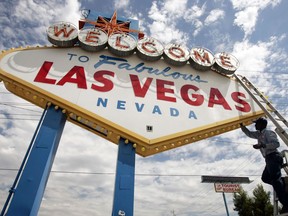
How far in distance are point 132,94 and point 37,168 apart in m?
3.09

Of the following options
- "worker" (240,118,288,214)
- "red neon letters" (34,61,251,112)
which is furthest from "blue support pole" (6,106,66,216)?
"worker" (240,118,288,214)

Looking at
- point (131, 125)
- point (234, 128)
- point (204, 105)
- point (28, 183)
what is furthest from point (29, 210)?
point (234, 128)

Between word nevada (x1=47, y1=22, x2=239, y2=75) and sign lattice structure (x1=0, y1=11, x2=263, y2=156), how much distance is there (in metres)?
0.03

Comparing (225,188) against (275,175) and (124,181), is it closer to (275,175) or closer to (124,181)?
(275,175)

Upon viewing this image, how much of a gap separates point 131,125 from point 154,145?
30.7 inches

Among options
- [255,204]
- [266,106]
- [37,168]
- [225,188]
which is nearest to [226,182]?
[225,188]

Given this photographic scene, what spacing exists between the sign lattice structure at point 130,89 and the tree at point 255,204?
25.8m

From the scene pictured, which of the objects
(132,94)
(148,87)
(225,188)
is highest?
(225,188)

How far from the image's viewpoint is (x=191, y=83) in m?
7.66

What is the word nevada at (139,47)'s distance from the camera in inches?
292

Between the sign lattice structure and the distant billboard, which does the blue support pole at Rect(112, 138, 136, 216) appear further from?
the distant billboard

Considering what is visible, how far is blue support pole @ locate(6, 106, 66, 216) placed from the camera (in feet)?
15.4

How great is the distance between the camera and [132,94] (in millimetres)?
6746

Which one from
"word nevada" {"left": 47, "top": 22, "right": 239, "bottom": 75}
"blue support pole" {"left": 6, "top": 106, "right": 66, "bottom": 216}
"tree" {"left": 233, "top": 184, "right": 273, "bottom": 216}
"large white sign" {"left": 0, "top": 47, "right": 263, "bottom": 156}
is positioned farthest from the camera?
"tree" {"left": 233, "top": 184, "right": 273, "bottom": 216}
